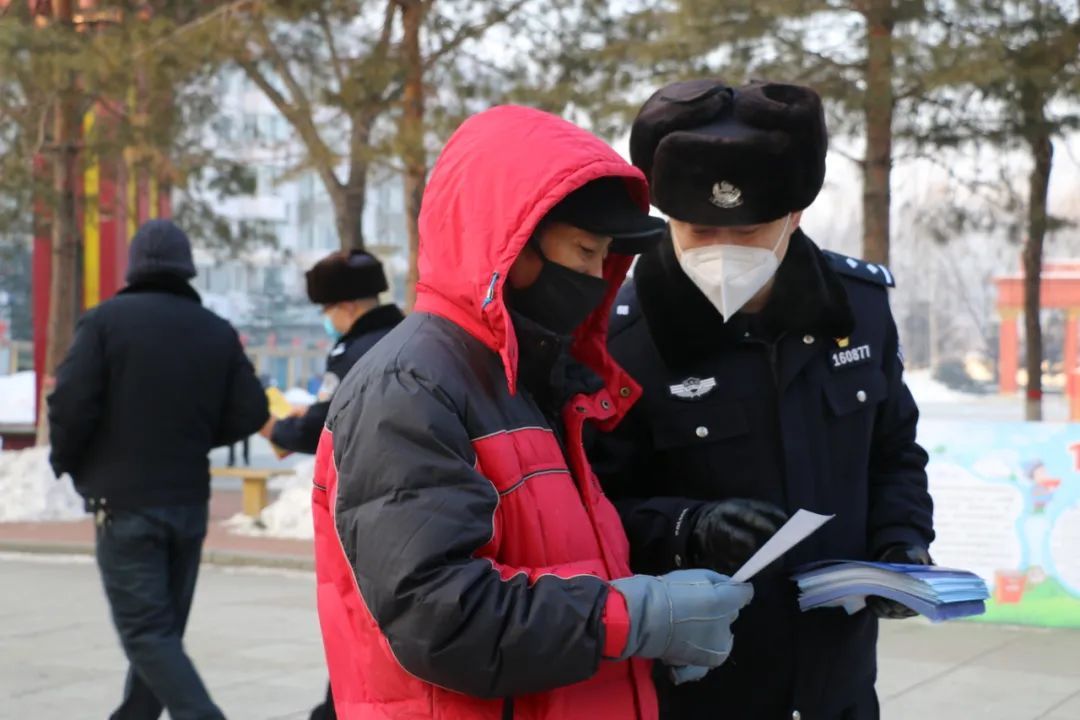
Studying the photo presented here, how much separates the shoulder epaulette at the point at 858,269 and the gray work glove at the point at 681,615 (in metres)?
0.96

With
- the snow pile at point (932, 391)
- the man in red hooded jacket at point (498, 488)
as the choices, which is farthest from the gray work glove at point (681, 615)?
the snow pile at point (932, 391)

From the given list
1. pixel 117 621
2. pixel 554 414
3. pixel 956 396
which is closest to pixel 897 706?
pixel 117 621

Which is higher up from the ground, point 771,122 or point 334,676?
point 771,122

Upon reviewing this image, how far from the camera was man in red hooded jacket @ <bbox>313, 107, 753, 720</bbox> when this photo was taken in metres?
2.07

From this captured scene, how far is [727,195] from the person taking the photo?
2.77 metres

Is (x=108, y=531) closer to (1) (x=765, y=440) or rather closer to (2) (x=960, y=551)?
(1) (x=765, y=440)

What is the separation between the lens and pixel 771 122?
2758 millimetres

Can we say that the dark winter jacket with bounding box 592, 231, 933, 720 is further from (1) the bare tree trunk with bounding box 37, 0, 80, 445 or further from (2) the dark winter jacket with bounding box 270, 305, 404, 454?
(1) the bare tree trunk with bounding box 37, 0, 80, 445

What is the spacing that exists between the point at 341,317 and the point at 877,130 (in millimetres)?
8408

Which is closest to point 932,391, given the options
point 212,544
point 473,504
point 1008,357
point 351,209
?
point 1008,357

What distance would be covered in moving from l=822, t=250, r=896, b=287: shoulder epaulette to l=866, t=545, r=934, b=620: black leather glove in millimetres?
533

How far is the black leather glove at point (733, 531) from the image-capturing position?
2553 mm

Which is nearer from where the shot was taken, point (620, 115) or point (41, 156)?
point (620, 115)

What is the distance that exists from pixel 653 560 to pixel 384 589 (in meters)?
0.79
